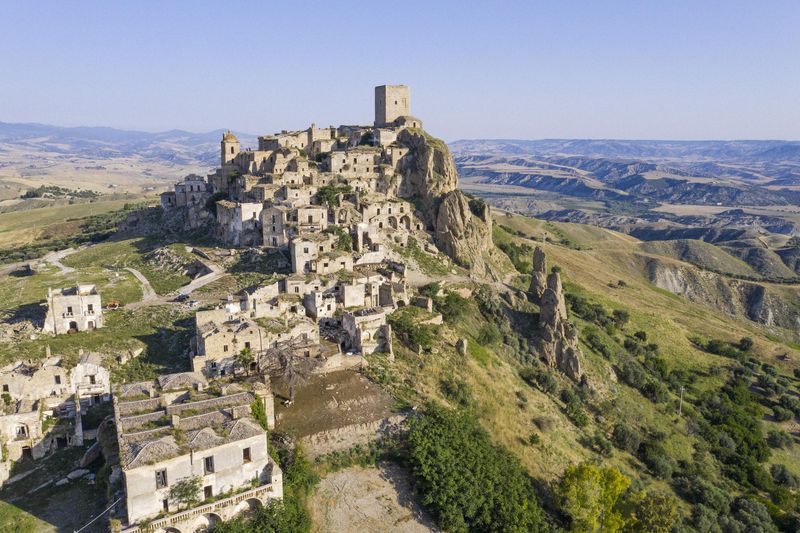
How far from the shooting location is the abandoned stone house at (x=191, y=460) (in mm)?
25141

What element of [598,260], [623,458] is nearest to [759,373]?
[623,458]

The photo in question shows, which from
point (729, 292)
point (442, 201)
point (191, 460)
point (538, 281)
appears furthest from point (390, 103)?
point (729, 292)

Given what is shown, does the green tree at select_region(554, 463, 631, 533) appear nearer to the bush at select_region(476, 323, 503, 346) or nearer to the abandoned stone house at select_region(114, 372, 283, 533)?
the abandoned stone house at select_region(114, 372, 283, 533)

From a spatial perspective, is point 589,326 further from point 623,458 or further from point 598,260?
point 598,260

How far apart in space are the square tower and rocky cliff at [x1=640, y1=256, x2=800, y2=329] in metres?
70.1

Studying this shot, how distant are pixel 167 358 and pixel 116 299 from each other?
45.6 feet

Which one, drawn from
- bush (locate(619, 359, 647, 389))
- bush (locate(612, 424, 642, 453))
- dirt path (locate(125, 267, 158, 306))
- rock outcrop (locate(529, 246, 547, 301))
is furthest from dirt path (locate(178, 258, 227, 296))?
bush (locate(619, 359, 647, 389))

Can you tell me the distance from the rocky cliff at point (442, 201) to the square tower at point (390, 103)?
840 centimetres

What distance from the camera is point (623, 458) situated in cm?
4853

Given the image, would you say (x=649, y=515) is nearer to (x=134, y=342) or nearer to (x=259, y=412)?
(x=259, y=412)

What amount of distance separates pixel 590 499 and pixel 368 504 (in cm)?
1389

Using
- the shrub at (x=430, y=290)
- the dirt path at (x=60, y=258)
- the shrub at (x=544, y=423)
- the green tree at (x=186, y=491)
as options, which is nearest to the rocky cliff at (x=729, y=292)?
the shrub at (x=430, y=290)

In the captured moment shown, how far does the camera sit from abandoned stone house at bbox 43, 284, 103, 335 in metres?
44.0

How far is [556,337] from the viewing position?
61.3 metres
